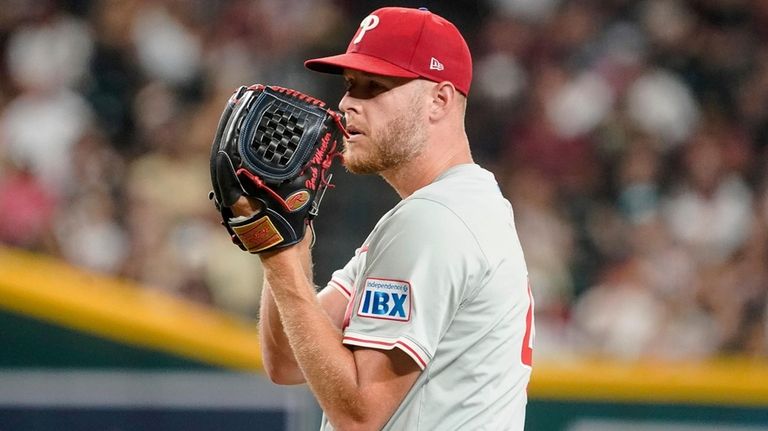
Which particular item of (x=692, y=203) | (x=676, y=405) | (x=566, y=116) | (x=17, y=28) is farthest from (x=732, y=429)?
(x=17, y=28)

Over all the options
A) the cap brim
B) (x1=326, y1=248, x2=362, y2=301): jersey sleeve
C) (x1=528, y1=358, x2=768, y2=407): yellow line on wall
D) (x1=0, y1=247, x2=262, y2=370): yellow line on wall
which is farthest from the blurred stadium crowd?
the cap brim

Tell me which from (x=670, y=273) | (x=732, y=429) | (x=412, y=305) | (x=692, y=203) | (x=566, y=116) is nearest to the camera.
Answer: (x=412, y=305)

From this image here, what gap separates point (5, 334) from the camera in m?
6.10

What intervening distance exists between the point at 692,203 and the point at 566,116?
4.09 ft

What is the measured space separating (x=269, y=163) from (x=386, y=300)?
41 cm

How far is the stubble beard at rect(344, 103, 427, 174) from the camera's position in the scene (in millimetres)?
3025

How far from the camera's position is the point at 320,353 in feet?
9.01

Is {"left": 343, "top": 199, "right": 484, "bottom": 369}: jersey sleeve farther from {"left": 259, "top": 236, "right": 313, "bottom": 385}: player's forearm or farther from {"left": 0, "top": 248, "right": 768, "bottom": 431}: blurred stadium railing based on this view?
{"left": 0, "top": 248, "right": 768, "bottom": 431}: blurred stadium railing

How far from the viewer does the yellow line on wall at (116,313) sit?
615 centimetres

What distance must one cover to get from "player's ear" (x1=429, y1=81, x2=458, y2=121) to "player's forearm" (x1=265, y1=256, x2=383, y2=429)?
548mm

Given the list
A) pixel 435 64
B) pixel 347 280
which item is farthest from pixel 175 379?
pixel 435 64

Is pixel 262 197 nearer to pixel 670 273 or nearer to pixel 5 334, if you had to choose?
pixel 5 334

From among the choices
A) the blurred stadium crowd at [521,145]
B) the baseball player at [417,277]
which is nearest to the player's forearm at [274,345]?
the baseball player at [417,277]

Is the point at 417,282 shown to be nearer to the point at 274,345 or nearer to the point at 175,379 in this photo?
the point at 274,345
